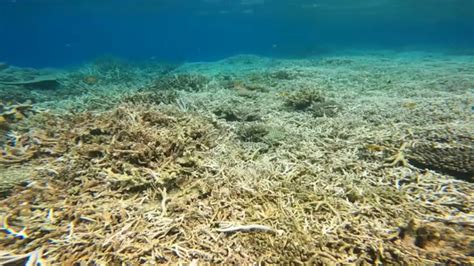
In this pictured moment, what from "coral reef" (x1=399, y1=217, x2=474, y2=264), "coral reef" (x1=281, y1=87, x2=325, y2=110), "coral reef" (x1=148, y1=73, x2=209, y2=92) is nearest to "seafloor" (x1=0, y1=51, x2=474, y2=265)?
"coral reef" (x1=399, y1=217, x2=474, y2=264)

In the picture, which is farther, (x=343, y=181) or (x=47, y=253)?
(x=343, y=181)

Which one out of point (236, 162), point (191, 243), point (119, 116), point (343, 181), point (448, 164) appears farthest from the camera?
point (119, 116)


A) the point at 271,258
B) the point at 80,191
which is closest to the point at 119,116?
the point at 80,191

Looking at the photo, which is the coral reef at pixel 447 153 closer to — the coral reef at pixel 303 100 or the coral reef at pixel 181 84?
the coral reef at pixel 303 100

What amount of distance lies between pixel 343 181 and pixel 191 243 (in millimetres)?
2404

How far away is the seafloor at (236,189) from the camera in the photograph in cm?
242

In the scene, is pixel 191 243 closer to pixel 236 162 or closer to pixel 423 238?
pixel 236 162

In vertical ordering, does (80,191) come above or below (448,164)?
above

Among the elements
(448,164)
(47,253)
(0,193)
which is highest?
(0,193)

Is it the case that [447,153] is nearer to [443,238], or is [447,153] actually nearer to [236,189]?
[443,238]

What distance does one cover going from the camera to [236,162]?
4.05m

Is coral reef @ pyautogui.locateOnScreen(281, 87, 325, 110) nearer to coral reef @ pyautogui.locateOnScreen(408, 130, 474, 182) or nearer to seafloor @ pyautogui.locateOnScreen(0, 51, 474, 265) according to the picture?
seafloor @ pyautogui.locateOnScreen(0, 51, 474, 265)

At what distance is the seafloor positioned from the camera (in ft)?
7.93

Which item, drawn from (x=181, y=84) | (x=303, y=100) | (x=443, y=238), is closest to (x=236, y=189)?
(x=443, y=238)
